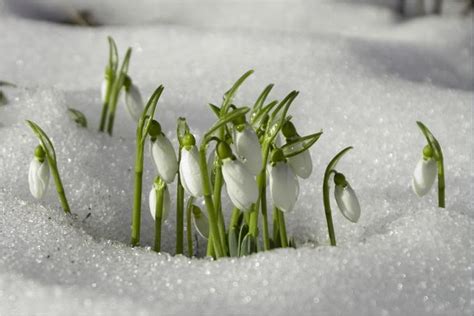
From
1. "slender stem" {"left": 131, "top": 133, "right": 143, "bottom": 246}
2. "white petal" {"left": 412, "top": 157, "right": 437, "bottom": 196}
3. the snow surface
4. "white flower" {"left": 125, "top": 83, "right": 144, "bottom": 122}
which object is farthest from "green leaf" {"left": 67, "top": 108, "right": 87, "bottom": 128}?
"white petal" {"left": 412, "top": 157, "right": 437, "bottom": 196}

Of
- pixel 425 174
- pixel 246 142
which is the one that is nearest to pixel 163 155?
pixel 246 142

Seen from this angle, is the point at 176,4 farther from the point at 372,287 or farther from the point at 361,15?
the point at 372,287

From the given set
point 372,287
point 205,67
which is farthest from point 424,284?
point 205,67

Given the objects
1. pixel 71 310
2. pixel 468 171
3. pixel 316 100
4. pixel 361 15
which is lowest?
pixel 71 310

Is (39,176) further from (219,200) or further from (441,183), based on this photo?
(441,183)

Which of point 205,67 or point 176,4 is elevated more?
point 176,4

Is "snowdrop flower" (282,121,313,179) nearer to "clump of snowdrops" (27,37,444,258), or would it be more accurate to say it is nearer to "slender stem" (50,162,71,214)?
"clump of snowdrops" (27,37,444,258)
